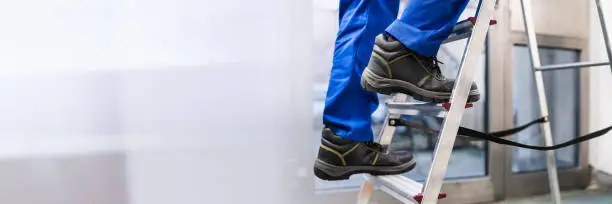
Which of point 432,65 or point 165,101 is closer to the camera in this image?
point 432,65

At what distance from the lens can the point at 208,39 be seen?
1218 mm

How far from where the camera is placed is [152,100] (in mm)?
1171

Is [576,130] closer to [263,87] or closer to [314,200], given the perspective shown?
[314,200]

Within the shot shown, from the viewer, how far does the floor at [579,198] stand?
1.70 m

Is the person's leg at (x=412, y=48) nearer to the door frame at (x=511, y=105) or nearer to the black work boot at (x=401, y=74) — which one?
the black work boot at (x=401, y=74)

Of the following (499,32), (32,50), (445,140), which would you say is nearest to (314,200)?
(445,140)

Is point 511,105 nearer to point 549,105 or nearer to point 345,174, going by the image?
point 549,105

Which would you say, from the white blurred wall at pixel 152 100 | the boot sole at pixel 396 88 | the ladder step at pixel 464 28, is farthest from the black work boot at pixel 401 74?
the white blurred wall at pixel 152 100

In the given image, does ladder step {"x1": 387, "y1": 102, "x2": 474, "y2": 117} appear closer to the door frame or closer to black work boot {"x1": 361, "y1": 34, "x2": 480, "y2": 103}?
black work boot {"x1": 361, "y1": 34, "x2": 480, "y2": 103}

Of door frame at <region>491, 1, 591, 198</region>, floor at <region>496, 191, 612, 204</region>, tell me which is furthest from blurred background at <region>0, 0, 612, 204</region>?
floor at <region>496, 191, 612, 204</region>

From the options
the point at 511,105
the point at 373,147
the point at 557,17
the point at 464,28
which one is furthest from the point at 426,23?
the point at 557,17

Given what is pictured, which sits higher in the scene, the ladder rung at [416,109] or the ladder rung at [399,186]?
the ladder rung at [416,109]

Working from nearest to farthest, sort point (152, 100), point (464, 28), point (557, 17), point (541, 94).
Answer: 1. point (464, 28)
2. point (152, 100)
3. point (541, 94)
4. point (557, 17)

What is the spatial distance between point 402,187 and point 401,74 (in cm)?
27
